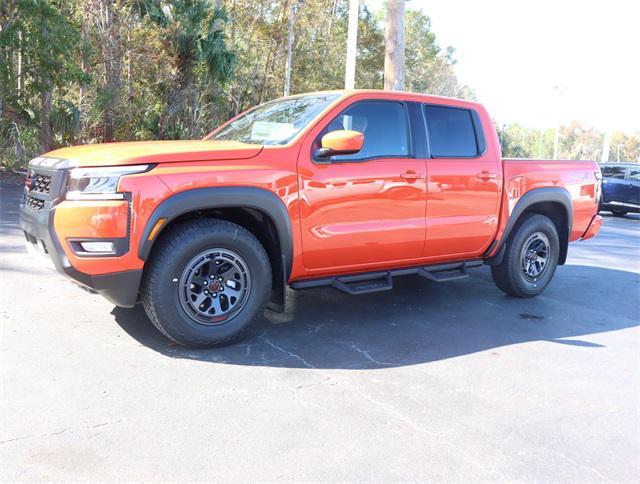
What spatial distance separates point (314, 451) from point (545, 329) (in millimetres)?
2985

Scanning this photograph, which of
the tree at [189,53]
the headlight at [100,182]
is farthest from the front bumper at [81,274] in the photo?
the tree at [189,53]

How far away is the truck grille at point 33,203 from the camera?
12.9ft

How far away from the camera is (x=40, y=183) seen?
4.07 m

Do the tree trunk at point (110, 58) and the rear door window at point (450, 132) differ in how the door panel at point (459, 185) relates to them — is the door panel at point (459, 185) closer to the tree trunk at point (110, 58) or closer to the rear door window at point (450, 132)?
the rear door window at point (450, 132)

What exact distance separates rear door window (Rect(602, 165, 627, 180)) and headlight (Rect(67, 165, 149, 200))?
17658 mm

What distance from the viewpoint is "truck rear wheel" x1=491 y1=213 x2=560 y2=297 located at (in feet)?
19.0

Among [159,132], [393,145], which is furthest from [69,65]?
[393,145]

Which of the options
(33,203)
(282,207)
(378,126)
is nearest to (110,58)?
(33,203)

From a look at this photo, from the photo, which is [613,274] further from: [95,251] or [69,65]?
[69,65]

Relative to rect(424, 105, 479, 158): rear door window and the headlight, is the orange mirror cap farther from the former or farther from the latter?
the headlight

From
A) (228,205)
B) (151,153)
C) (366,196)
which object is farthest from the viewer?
(366,196)

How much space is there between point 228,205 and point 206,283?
572 mm

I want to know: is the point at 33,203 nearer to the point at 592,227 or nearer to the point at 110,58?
the point at 592,227

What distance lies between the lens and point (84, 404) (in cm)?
309
